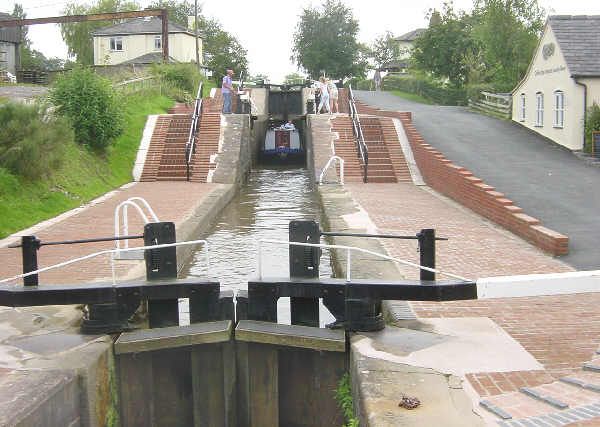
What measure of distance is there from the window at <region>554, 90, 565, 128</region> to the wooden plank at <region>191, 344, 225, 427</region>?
20.1 meters

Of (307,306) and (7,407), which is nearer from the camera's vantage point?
(7,407)

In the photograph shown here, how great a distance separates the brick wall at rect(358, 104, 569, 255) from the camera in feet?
41.2

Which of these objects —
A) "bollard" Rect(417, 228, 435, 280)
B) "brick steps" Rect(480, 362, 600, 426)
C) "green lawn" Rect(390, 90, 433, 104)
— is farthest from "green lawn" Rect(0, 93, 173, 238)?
"green lawn" Rect(390, 90, 433, 104)

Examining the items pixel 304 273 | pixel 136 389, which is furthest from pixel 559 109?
pixel 136 389

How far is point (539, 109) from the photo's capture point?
27.7 m

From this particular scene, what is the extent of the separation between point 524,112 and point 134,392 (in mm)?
24662

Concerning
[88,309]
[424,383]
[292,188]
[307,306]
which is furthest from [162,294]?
[292,188]

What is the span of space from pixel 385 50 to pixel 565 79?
7071cm

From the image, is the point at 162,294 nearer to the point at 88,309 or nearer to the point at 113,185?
the point at 88,309

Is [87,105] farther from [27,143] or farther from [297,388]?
[297,388]

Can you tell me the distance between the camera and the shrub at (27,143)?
1689 cm

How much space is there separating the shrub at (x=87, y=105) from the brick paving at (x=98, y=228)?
194 cm

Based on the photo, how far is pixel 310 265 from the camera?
28.2 ft

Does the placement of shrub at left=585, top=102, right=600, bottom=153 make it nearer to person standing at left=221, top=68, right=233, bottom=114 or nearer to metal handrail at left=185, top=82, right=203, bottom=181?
metal handrail at left=185, top=82, right=203, bottom=181
